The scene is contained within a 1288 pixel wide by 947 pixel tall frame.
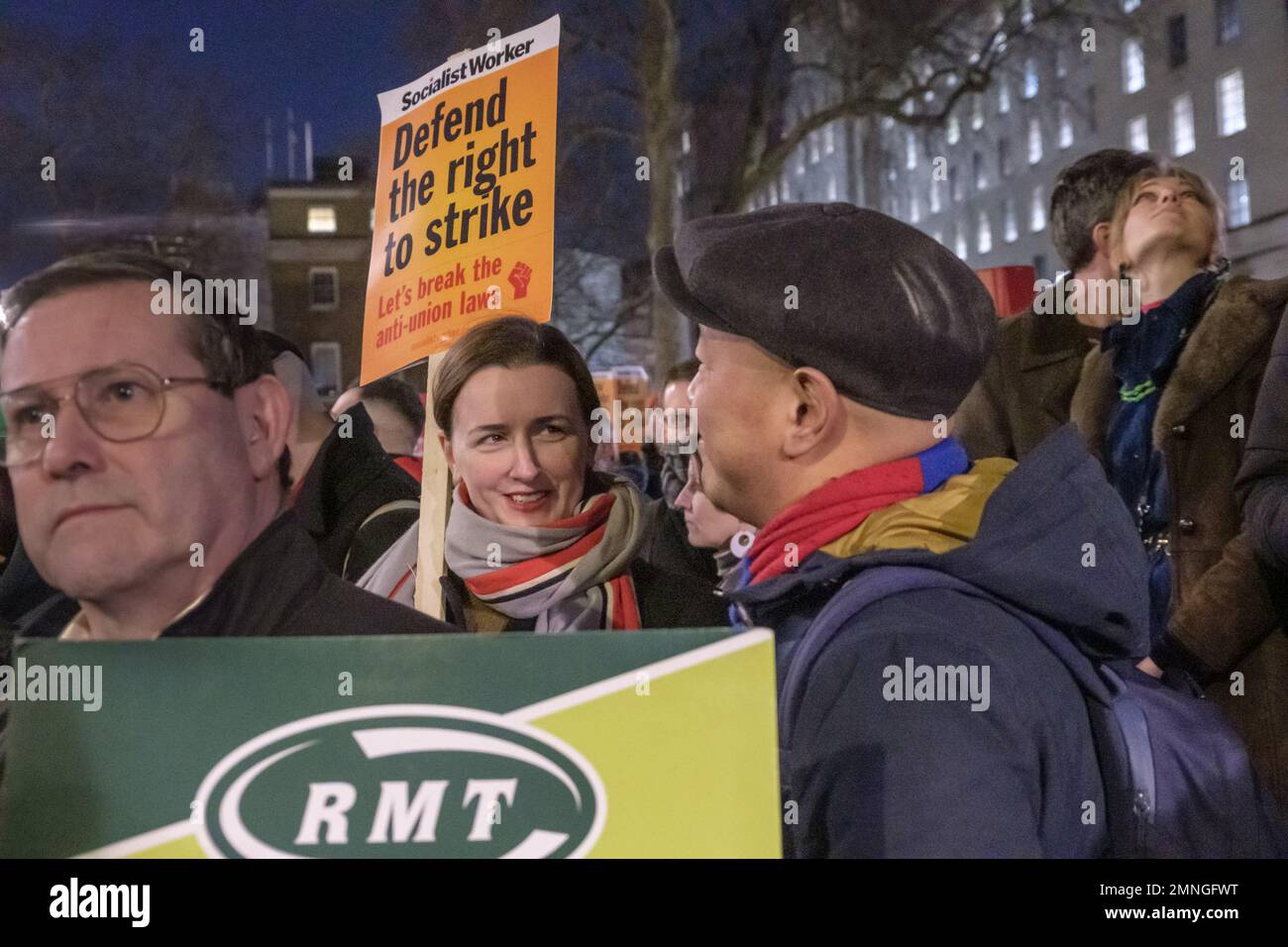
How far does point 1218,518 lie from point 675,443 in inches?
46.2

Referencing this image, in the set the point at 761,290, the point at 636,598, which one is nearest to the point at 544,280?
the point at 636,598

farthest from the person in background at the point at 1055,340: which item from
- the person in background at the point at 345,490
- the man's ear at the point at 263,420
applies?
the man's ear at the point at 263,420

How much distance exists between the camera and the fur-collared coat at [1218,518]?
290 centimetres

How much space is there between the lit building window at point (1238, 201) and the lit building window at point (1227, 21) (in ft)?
1.05

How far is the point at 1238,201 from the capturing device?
292 centimetres

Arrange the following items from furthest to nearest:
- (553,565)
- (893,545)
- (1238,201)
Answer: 1. (1238,201)
2. (553,565)
3. (893,545)

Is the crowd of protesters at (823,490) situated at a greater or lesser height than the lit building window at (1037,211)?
lesser

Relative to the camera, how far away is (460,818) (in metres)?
1.63

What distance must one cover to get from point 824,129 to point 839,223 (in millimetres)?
1237

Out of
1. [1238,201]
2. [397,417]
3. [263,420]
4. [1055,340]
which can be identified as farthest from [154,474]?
[1238,201]

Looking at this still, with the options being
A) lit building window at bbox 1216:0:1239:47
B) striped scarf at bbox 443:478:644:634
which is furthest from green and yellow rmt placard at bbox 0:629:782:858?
lit building window at bbox 1216:0:1239:47

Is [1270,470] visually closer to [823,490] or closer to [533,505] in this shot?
[823,490]

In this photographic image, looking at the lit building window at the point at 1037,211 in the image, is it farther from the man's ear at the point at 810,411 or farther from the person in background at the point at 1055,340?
the man's ear at the point at 810,411

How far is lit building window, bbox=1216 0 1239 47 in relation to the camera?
2.94m
